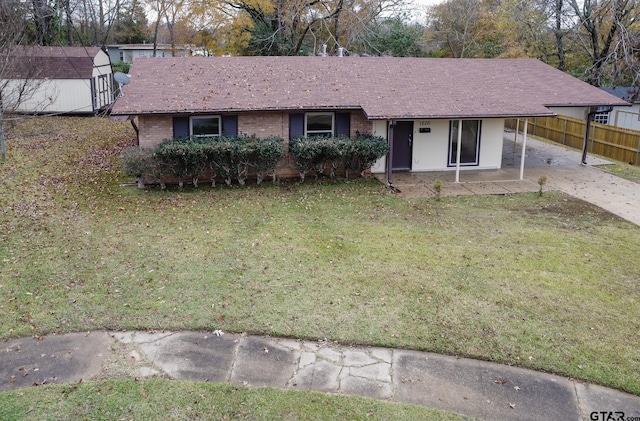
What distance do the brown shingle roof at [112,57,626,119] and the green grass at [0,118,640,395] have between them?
8.45 feet

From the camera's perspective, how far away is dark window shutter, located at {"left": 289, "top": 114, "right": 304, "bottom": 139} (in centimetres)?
1686

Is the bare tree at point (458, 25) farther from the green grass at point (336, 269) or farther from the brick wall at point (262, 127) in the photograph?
the green grass at point (336, 269)

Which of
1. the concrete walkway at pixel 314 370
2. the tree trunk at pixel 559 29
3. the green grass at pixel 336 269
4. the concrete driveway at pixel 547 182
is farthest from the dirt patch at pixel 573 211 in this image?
the tree trunk at pixel 559 29

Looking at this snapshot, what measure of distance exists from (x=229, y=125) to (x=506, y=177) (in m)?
8.99

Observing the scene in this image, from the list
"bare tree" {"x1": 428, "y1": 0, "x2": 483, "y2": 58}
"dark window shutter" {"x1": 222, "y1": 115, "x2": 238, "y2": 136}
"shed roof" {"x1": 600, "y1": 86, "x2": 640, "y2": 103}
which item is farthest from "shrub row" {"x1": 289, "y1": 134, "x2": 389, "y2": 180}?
"bare tree" {"x1": 428, "y1": 0, "x2": 483, "y2": 58}

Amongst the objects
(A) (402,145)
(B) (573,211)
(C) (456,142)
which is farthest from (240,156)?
(B) (573,211)

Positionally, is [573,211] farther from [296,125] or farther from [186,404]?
[186,404]

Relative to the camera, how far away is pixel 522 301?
9.06 m

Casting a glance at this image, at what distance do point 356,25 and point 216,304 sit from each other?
23964 millimetres

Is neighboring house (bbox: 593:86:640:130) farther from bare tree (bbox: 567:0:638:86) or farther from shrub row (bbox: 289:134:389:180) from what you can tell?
shrub row (bbox: 289:134:389:180)

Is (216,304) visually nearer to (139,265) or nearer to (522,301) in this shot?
(139,265)

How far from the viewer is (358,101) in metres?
16.8

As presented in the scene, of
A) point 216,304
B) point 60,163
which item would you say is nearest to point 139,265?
point 216,304

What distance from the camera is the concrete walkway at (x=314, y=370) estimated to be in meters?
6.53
